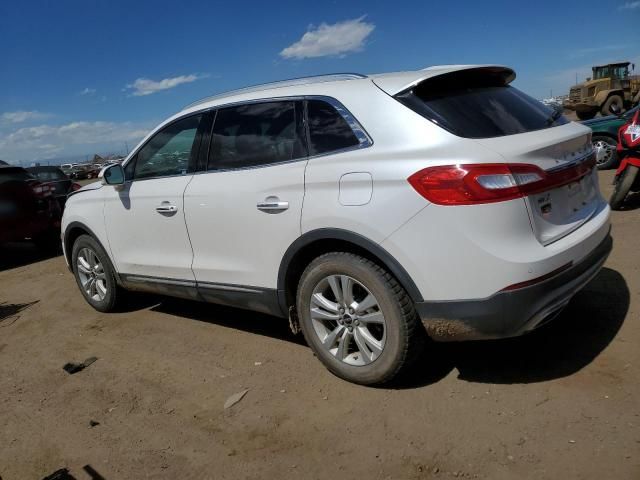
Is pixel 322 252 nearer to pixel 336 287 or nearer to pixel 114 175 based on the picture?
pixel 336 287

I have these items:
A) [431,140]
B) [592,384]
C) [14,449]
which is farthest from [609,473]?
[14,449]

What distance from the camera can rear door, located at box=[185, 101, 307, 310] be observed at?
3.42 metres

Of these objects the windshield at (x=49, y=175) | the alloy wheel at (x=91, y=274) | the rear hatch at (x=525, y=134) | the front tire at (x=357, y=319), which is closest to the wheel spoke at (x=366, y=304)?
the front tire at (x=357, y=319)

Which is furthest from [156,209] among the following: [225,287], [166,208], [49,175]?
[49,175]

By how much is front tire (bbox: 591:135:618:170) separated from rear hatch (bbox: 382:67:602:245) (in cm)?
755

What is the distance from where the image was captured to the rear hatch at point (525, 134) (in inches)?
110

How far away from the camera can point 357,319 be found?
10.4ft

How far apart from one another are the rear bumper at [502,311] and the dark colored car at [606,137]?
8.13 m

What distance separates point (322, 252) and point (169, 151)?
5.94 feet

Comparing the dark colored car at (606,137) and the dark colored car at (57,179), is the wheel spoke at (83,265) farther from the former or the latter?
the dark colored car at (606,137)

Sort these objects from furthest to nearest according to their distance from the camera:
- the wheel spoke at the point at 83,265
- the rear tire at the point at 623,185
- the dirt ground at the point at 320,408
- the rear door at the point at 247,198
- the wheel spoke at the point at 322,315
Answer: the rear tire at the point at 623,185, the wheel spoke at the point at 83,265, the rear door at the point at 247,198, the wheel spoke at the point at 322,315, the dirt ground at the point at 320,408

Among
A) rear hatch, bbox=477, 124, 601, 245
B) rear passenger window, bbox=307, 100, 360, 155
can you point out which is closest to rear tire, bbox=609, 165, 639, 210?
rear hatch, bbox=477, 124, 601, 245

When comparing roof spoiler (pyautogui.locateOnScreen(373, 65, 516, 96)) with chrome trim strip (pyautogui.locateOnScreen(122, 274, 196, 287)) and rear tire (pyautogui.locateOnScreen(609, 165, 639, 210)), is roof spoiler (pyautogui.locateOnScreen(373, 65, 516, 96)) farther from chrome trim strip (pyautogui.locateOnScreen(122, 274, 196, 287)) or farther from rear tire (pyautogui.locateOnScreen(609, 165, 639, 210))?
rear tire (pyautogui.locateOnScreen(609, 165, 639, 210))

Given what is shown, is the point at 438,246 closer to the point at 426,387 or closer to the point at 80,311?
the point at 426,387
